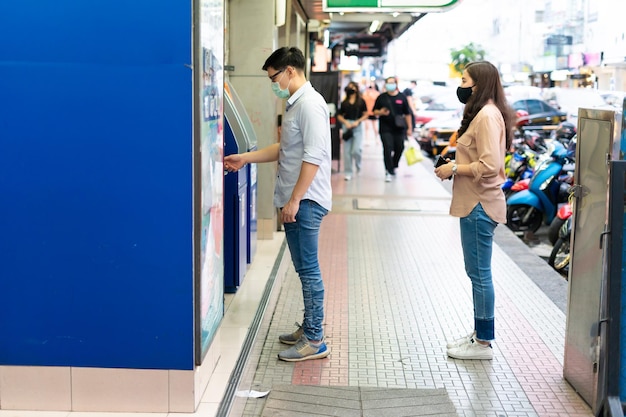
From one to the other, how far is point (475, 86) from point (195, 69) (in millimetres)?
2126

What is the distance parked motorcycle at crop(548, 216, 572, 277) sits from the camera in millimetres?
8617

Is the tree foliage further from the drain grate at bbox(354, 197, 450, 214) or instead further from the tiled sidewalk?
the tiled sidewalk

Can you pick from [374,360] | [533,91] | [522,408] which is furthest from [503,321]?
[533,91]

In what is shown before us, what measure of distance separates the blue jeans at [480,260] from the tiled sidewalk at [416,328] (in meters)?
0.25

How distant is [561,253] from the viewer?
8938 millimetres

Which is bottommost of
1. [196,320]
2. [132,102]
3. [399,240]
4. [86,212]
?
[399,240]

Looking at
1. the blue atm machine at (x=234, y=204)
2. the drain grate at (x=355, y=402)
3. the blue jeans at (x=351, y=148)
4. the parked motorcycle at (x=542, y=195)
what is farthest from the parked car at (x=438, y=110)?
the drain grate at (x=355, y=402)

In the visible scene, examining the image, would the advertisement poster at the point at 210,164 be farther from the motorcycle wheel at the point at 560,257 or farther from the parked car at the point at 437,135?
the parked car at the point at 437,135

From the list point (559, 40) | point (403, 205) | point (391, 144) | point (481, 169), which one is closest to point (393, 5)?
point (481, 169)

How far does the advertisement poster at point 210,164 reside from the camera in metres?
3.83

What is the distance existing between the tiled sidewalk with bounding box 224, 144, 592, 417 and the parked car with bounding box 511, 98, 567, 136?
12337 millimetres

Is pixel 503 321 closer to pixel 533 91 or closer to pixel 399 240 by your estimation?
pixel 399 240

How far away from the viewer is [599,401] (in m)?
4.20

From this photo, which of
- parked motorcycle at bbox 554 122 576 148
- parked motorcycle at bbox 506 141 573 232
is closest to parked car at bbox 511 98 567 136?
parked motorcycle at bbox 554 122 576 148
